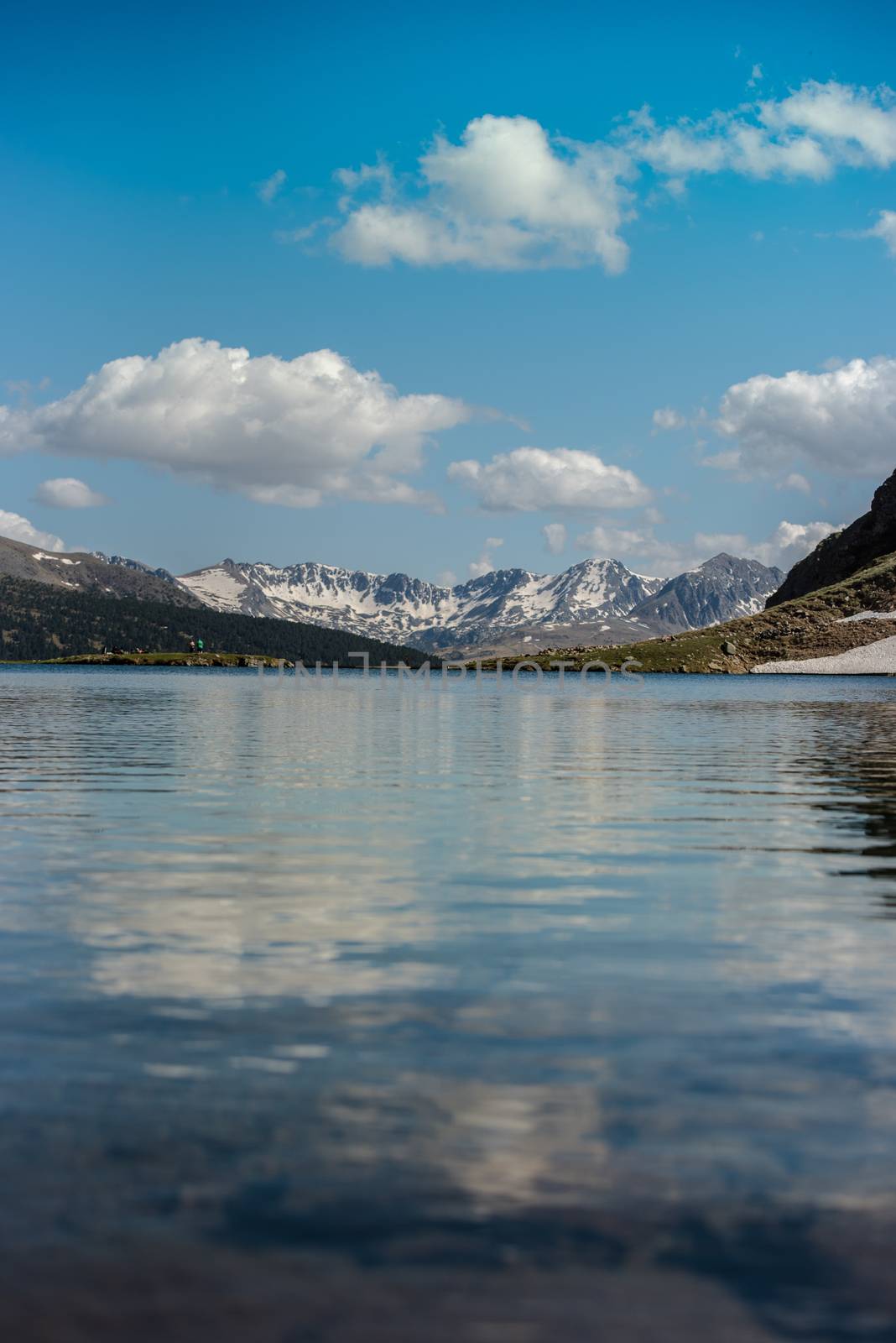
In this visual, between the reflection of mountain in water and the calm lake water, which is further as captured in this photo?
the reflection of mountain in water

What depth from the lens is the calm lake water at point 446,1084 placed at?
8727 millimetres

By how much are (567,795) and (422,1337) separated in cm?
3780

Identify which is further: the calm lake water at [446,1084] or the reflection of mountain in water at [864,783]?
the reflection of mountain in water at [864,783]

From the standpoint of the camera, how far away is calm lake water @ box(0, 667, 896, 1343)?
8.73 metres

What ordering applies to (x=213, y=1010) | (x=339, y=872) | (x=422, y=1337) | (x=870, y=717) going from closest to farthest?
1. (x=422, y=1337)
2. (x=213, y=1010)
3. (x=339, y=872)
4. (x=870, y=717)

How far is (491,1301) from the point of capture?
8555 mm

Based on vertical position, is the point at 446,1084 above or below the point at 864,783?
above

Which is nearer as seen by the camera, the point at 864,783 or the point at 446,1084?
the point at 446,1084

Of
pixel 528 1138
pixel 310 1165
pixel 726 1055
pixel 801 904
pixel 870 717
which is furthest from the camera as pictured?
pixel 870 717

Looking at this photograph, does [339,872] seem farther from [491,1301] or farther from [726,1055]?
[491,1301]

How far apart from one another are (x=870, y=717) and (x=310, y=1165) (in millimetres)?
111322

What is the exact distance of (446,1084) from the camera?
13.1 meters

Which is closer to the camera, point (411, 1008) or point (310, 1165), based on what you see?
point (310, 1165)

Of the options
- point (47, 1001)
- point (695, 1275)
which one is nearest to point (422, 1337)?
point (695, 1275)
